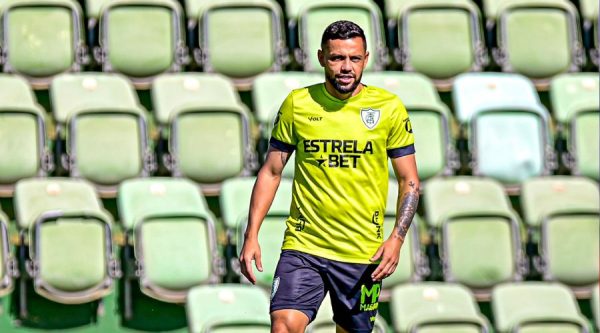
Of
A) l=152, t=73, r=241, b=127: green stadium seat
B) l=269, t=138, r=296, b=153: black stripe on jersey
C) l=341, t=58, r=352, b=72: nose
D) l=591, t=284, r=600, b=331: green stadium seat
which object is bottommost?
l=591, t=284, r=600, b=331: green stadium seat

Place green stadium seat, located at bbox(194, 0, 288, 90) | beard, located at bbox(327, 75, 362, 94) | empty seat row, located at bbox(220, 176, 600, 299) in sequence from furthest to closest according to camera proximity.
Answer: green stadium seat, located at bbox(194, 0, 288, 90) → empty seat row, located at bbox(220, 176, 600, 299) → beard, located at bbox(327, 75, 362, 94)

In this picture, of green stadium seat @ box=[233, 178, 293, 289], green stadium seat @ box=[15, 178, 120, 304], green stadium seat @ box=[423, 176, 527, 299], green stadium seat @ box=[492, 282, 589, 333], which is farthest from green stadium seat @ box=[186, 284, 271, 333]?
green stadium seat @ box=[492, 282, 589, 333]

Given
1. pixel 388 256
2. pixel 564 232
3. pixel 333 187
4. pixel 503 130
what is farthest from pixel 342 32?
pixel 503 130

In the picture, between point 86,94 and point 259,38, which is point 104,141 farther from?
point 259,38

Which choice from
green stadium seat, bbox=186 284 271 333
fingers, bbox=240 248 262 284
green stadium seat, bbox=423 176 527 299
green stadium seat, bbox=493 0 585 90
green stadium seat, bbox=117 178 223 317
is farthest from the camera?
green stadium seat, bbox=493 0 585 90

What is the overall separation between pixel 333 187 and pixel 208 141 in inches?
128

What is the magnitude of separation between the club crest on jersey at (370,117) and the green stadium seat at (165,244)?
2.80 m

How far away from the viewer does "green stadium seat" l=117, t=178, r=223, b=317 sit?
322 inches

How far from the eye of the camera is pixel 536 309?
8219 millimetres

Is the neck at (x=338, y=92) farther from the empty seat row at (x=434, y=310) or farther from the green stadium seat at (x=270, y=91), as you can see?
the green stadium seat at (x=270, y=91)

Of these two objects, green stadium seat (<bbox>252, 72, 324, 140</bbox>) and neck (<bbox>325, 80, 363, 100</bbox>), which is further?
green stadium seat (<bbox>252, 72, 324, 140</bbox>)

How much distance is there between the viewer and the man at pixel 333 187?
5629mm

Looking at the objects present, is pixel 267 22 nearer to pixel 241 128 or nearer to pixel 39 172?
pixel 241 128

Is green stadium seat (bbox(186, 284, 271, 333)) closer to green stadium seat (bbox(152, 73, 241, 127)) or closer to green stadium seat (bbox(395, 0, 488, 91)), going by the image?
green stadium seat (bbox(152, 73, 241, 127))
